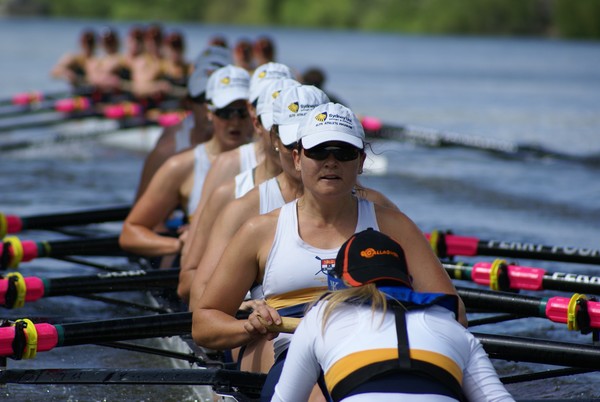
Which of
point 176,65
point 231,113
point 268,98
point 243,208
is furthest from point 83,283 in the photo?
point 176,65

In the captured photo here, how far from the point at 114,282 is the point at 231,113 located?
117 centimetres

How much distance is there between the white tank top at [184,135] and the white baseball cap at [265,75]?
3.36ft

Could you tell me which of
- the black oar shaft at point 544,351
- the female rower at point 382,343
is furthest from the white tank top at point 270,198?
the female rower at point 382,343

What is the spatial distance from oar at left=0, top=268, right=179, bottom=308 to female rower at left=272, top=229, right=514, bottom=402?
282 centimetres

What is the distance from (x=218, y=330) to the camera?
4098mm

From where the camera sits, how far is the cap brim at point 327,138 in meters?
3.89

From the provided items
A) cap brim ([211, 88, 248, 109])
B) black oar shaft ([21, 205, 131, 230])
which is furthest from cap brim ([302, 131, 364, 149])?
black oar shaft ([21, 205, 131, 230])

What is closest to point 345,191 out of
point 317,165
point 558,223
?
point 317,165

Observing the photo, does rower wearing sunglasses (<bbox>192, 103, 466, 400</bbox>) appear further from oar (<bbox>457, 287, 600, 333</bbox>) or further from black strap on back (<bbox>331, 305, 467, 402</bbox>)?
oar (<bbox>457, 287, 600, 333</bbox>)

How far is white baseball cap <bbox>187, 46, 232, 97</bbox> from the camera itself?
6934mm

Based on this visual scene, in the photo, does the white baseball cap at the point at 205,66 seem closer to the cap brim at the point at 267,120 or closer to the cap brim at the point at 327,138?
the cap brim at the point at 267,120

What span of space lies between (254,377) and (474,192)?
924cm

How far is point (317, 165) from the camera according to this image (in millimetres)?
3938

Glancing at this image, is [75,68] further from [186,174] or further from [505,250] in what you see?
[505,250]
